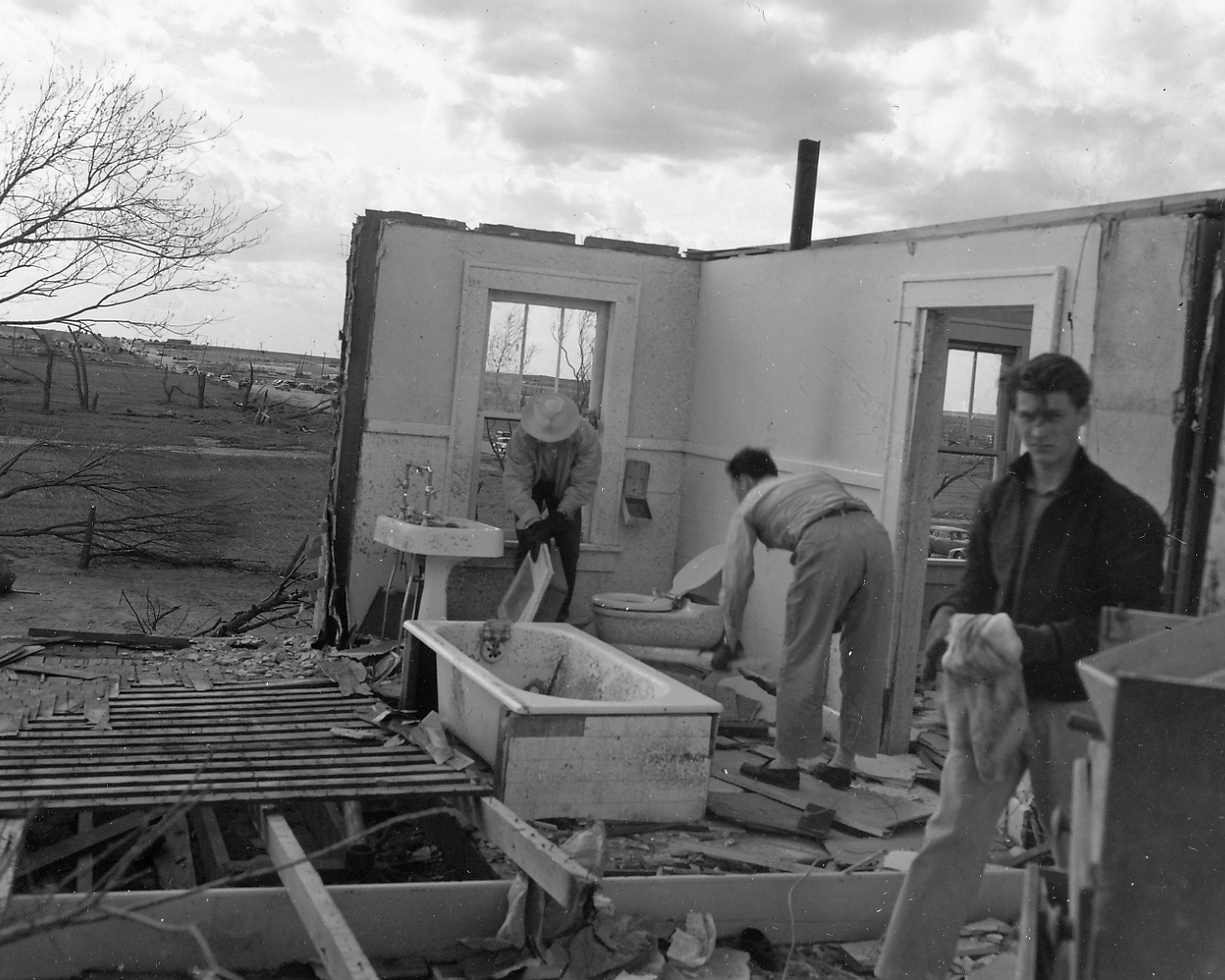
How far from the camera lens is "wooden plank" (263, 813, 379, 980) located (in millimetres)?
3480

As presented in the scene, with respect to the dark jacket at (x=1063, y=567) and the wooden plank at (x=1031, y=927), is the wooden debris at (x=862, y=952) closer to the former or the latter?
the dark jacket at (x=1063, y=567)

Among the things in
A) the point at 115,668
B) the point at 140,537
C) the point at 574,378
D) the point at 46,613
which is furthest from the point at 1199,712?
the point at 140,537

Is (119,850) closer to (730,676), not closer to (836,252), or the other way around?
(730,676)

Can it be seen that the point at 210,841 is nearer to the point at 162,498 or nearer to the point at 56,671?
the point at 56,671

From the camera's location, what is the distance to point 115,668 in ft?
25.6

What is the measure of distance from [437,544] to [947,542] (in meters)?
4.19

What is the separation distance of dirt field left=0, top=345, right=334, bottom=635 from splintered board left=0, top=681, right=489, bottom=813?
19.5 ft

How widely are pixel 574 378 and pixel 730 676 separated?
2.72 meters

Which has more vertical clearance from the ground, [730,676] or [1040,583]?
[1040,583]

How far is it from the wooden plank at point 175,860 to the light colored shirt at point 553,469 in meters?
3.68

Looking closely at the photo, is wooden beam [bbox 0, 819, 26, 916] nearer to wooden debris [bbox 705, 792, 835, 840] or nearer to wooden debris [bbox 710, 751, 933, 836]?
wooden debris [bbox 705, 792, 835, 840]

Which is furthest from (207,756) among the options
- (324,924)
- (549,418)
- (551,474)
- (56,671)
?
(551,474)

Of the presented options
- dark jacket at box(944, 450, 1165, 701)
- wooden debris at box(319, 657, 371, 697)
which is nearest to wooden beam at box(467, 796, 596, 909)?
dark jacket at box(944, 450, 1165, 701)

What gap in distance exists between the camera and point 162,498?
17.5m
